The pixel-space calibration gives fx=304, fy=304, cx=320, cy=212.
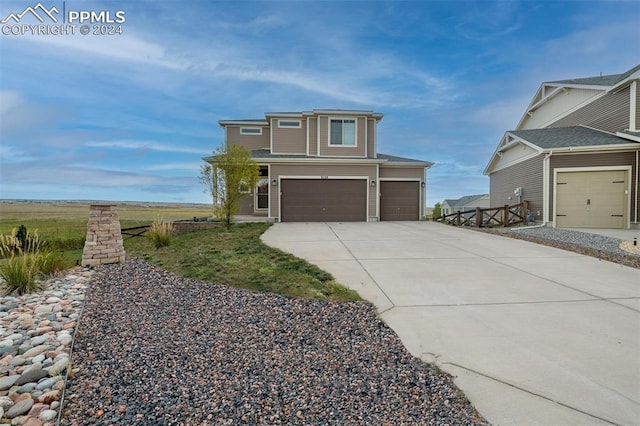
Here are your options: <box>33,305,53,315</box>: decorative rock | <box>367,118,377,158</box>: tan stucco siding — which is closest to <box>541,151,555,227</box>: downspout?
<box>367,118,377,158</box>: tan stucco siding

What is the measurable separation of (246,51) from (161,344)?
12985 mm

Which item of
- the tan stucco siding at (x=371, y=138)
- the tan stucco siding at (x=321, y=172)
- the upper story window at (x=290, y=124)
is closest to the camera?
the tan stucco siding at (x=321, y=172)

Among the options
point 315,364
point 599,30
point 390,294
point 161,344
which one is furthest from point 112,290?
point 599,30

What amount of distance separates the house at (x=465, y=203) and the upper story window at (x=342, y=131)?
22.7 metres

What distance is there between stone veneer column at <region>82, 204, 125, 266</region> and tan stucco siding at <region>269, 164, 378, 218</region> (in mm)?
8980

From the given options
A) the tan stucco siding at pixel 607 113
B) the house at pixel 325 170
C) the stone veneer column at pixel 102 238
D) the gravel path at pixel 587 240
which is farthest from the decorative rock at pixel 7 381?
the tan stucco siding at pixel 607 113

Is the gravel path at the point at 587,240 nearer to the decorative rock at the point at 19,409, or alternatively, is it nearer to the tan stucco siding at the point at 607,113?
the tan stucco siding at the point at 607,113

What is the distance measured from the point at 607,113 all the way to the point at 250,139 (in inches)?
689

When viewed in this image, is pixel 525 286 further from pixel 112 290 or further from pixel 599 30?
pixel 599 30

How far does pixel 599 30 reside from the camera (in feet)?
45.6

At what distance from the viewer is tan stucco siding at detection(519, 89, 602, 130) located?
47.6 feet

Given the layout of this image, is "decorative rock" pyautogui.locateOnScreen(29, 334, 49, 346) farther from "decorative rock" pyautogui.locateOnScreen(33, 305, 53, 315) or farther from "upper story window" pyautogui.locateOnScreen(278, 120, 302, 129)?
"upper story window" pyautogui.locateOnScreen(278, 120, 302, 129)

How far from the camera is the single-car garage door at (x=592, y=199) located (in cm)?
1195

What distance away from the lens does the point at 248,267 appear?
5.86 metres
